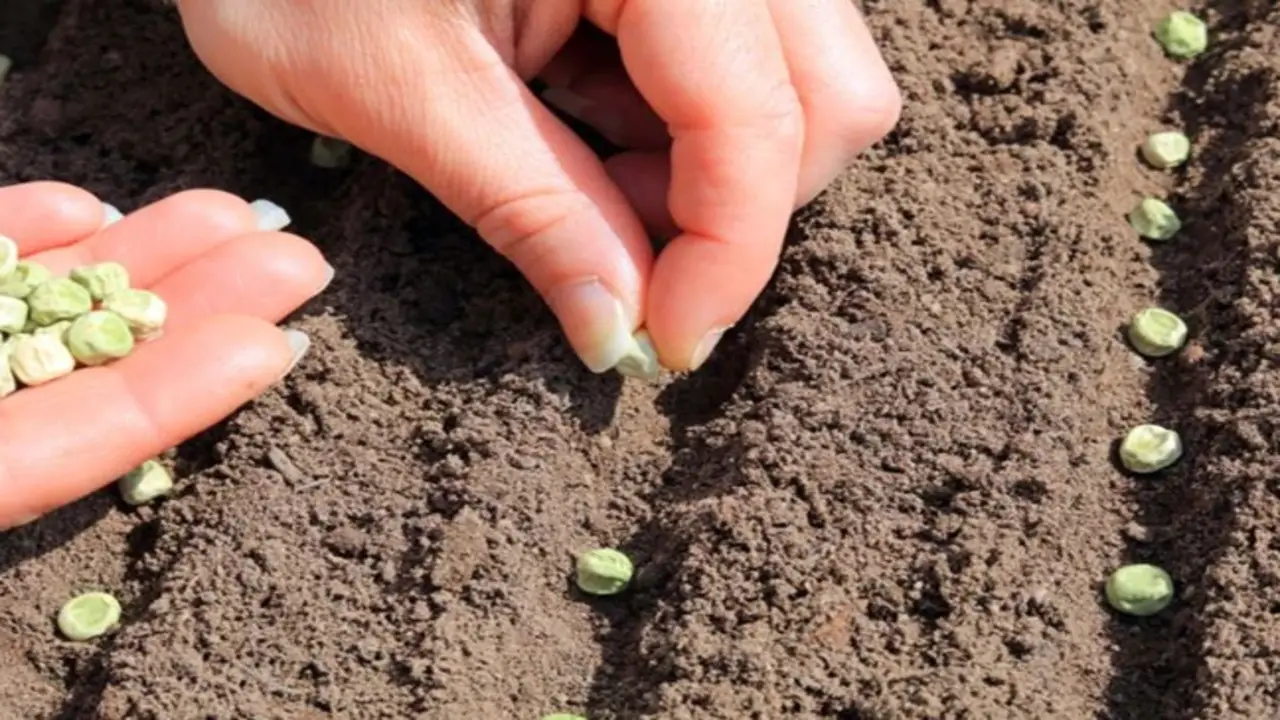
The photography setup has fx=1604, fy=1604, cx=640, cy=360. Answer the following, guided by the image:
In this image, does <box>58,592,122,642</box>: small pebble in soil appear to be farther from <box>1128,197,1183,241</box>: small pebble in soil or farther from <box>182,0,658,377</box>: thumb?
<box>1128,197,1183,241</box>: small pebble in soil

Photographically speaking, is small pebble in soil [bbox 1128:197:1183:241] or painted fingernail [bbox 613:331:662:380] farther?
small pebble in soil [bbox 1128:197:1183:241]

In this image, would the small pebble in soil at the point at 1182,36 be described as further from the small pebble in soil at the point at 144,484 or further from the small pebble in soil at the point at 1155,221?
the small pebble in soil at the point at 144,484

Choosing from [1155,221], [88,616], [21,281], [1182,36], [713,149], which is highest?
[713,149]

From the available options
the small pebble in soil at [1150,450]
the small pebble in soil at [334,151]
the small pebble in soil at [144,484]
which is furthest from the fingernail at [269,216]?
the small pebble in soil at [1150,450]

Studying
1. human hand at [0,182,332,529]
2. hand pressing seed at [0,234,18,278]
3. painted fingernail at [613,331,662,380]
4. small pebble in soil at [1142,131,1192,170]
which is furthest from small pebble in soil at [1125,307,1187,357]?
hand pressing seed at [0,234,18,278]

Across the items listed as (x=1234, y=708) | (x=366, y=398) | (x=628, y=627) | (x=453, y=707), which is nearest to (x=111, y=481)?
(x=366, y=398)

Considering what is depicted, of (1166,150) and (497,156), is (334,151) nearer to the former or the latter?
(497,156)

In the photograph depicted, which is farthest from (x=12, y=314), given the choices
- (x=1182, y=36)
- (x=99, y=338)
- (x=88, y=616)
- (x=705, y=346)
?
(x=1182, y=36)

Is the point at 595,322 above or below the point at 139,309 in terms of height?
above
